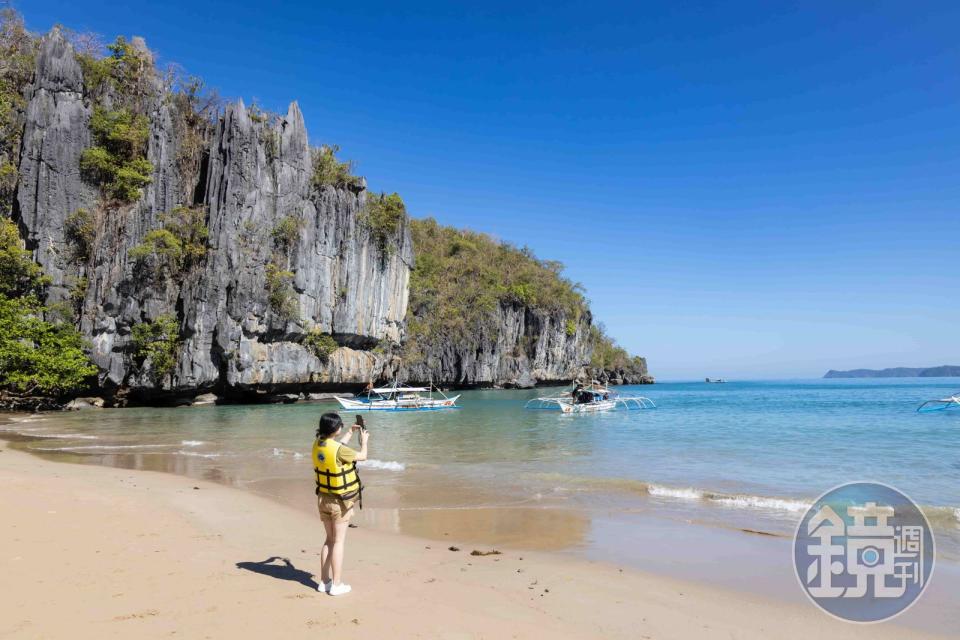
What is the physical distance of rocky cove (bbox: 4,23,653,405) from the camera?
3225 centimetres

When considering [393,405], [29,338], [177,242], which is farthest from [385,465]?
[177,242]

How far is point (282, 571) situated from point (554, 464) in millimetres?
10138

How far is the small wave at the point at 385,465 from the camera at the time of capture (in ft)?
45.3

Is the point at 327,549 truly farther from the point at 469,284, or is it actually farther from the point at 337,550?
the point at 469,284

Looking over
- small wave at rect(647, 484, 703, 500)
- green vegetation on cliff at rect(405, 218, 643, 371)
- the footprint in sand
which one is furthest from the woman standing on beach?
green vegetation on cliff at rect(405, 218, 643, 371)

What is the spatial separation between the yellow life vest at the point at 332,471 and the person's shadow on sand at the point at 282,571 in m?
0.98

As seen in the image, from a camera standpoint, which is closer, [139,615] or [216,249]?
[139,615]

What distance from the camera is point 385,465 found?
14.2m

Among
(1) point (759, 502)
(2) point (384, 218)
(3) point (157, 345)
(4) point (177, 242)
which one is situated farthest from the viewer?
(2) point (384, 218)

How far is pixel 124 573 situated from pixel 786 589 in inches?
265

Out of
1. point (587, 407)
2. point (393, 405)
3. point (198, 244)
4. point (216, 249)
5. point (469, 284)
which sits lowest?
point (393, 405)

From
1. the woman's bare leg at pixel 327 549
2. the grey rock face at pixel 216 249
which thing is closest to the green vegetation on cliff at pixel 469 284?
the grey rock face at pixel 216 249

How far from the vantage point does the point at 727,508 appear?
980 centimetres

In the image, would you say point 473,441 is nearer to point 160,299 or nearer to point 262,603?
point 262,603
